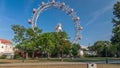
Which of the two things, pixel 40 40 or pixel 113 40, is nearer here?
pixel 113 40

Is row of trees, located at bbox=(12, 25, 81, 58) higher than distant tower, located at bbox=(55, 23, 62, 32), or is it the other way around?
distant tower, located at bbox=(55, 23, 62, 32)

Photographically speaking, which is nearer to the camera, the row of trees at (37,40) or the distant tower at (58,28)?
the row of trees at (37,40)

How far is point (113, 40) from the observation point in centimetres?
4859

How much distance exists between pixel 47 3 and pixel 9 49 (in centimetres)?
7805

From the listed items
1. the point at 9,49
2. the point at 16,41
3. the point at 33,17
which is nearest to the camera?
the point at 16,41

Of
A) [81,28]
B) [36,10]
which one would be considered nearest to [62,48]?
[81,28]

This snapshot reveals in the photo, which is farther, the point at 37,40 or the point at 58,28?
the point at 58,28

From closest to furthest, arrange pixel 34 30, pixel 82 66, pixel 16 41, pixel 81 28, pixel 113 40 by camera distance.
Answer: pixel 82 66 < pixel 113 40 < pixel 16 41 < pixel 34 30 < pixel 81 28

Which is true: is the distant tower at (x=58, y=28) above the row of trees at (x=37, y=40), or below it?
above

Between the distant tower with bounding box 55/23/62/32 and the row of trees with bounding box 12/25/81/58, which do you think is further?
the distant tower with bounding box 55/23/62/32

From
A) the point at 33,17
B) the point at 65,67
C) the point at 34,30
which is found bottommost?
the point at 65,67

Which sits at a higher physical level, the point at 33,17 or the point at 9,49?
the point at 33,17

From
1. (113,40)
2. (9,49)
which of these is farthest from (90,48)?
(113,40)

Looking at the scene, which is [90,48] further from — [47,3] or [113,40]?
[113,40]
